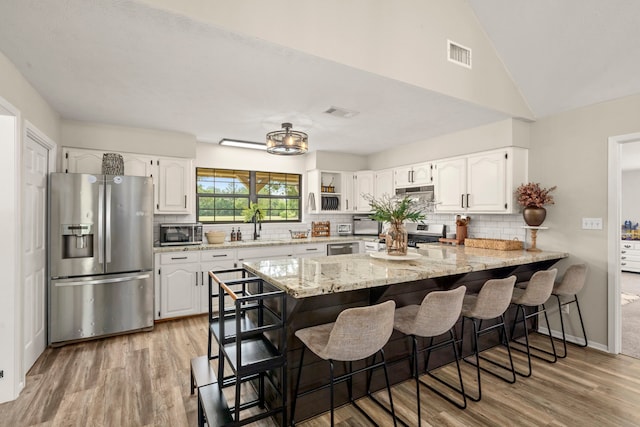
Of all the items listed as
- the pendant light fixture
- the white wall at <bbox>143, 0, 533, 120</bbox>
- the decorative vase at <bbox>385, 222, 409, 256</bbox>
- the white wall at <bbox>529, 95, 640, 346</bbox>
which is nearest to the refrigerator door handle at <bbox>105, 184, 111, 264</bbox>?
the pendant light fixture

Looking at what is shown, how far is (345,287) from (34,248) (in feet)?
9.60

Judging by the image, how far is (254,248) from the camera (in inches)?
177

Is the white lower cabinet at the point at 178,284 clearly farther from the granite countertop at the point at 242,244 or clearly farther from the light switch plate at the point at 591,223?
the light switch plate at the point at 591,223

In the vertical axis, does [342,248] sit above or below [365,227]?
below

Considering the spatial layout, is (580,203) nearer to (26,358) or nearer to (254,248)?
(254,248)

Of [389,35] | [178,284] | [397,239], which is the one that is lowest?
[178,284]

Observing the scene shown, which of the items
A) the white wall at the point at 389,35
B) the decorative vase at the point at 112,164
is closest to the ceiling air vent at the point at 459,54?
the white wall at the point at 389,35

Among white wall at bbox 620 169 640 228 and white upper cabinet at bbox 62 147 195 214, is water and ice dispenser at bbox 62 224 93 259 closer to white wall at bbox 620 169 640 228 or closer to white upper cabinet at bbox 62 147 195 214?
white upper cabinet at bbox 62 147 195 214

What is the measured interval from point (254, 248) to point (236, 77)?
253 centimetres

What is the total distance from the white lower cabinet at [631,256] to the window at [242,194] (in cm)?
693

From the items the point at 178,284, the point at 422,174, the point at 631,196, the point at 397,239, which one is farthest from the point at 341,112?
the point at 631,196

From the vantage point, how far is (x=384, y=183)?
5.39 meters

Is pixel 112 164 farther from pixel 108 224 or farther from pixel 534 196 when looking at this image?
pixel 534 196

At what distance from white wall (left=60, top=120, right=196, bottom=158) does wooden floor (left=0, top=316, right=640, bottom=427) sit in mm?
2276
